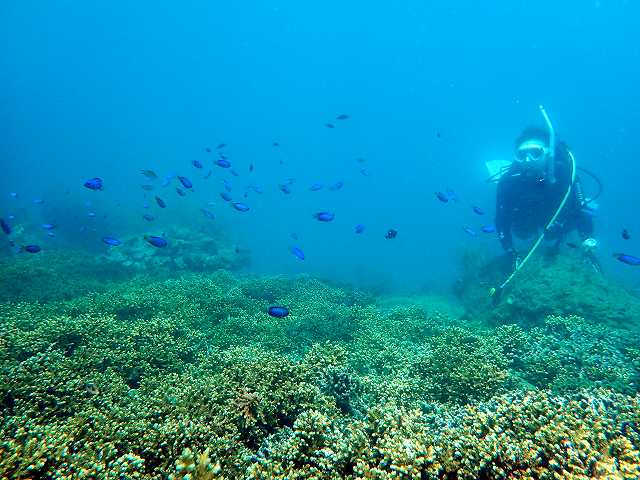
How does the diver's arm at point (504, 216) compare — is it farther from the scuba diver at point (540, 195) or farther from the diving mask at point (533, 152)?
the diving mask at point (533, 152)

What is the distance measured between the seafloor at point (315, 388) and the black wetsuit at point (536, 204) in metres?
2.06

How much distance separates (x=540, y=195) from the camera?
12.8 m

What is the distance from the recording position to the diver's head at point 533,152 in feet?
40.1

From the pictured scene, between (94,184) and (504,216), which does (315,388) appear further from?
(504,216)

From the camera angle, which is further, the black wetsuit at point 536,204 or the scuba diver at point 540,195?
the black wetsuit at point 536,204

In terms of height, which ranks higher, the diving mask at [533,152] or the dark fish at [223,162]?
the diving mask at [533,152]

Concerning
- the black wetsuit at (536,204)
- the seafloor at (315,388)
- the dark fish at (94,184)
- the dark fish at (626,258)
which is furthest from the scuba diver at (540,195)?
the dark fish at (94,184)

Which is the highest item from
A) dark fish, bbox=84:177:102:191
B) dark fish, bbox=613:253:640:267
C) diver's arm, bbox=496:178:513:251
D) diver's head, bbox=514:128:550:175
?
diver's head, bbox=514:128:550:175

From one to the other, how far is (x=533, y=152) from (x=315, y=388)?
12163 mm

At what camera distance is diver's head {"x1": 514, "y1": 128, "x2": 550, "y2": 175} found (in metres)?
12.2

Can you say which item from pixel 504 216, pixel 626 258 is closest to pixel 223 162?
pixel 504 216

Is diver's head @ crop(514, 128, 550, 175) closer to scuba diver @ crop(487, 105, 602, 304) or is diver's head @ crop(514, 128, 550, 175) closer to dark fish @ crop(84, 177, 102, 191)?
scuba diver @ crop(487, 105, 602, 304)

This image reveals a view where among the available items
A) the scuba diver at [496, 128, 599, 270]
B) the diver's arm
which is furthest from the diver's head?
the diver's arm

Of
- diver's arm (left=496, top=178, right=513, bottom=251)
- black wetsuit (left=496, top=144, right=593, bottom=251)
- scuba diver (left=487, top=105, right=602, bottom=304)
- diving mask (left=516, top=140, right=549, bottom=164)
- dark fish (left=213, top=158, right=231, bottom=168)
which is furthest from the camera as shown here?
diver's arm (left=496, top=178, right=513, bottom=251)
